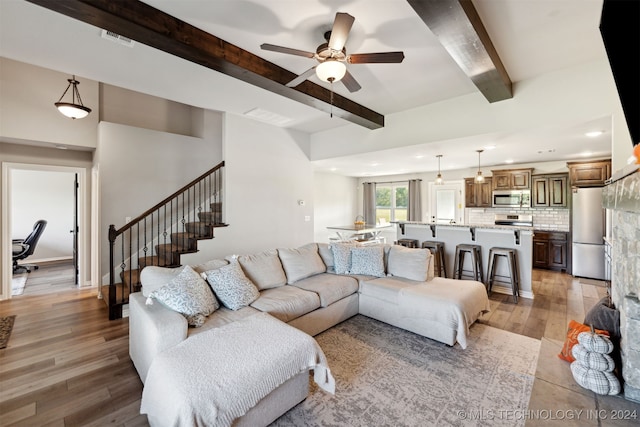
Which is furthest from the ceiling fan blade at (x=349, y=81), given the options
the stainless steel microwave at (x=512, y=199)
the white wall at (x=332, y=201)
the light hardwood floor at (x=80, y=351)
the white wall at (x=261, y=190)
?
the stainless steel microwave at (x=512, y=199)

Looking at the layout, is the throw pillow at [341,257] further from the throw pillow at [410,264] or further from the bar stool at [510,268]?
the bar stool at [510,268]

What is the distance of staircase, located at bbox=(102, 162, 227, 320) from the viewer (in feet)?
14.1

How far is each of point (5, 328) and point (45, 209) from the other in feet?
17.3

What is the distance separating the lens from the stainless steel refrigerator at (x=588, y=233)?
5234 millimetres

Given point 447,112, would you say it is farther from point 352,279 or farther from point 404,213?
point 404,213

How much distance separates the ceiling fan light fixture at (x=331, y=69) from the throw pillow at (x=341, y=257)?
7.86 ft

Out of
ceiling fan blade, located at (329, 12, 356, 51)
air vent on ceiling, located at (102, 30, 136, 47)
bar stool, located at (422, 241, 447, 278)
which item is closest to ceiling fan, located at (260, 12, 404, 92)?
ceiling fan blade, located at (329, 12, 356, 51)

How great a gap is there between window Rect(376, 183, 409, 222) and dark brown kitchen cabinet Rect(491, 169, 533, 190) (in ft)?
8.64

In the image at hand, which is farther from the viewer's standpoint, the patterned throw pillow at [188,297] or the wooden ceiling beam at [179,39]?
the patterned throw pillow at [188,297]

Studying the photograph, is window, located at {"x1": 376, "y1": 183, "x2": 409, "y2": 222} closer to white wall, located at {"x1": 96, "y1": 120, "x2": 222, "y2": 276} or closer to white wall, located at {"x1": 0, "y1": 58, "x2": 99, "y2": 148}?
white wall, located at {"x1": 96, "y1": 120, "x2": 222, "y2": 276}

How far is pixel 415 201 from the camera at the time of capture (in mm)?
8555

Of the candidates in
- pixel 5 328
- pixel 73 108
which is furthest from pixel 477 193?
pixel 5 328

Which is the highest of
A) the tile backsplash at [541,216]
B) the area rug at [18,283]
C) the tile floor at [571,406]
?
the tile backsplash at [541,216]

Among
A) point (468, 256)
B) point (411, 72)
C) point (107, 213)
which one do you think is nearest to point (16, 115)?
point (107, 213)
